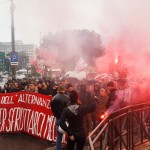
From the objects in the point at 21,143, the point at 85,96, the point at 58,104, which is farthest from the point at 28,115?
the point at 58,104

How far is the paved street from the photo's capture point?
28.4 feet

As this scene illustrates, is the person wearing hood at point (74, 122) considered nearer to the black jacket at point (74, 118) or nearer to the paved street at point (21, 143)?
the black jacket at point (74, 118)

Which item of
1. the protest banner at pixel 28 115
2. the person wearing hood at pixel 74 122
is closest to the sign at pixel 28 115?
the protest banner at pixel 28 115

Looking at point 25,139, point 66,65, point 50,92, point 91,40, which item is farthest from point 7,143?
point 66,65

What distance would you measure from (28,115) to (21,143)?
0.84 m

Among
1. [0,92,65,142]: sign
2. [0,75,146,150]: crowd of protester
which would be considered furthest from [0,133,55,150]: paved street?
[0,75,146,150]: crowd of protester

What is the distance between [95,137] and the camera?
4.98 meters

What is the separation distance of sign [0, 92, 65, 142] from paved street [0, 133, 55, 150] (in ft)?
0.45

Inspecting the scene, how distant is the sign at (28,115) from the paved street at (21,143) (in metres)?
0.14

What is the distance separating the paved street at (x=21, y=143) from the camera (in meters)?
8.66

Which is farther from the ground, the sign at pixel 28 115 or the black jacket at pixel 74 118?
the black jacket at pixel 74 118

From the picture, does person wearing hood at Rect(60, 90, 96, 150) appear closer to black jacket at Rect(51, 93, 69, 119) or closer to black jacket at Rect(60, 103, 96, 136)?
black jacket at Rect(60, 103, 96, 136)

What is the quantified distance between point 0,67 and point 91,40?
27.9 ft

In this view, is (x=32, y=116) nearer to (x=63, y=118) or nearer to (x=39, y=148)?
(x=39, y=148)
